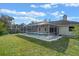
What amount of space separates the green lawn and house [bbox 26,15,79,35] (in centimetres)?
12

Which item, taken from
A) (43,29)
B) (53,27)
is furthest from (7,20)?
(53,27)

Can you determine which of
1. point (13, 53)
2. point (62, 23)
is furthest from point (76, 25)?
point (13, 53)

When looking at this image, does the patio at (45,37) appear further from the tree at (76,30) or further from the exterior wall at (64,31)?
the tree at (76,30)

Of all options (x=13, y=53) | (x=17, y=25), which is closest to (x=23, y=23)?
(x=17, y=25)

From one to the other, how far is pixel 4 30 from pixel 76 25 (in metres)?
0.99

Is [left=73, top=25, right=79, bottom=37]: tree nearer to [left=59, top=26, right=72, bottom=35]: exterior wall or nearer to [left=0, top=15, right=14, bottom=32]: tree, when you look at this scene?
[left=59, top=26, right=72, bottom=35]: exterior wall

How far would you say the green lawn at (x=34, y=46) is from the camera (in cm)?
539

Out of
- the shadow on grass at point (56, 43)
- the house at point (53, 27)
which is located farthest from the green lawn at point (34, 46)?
the house at point (53, 27)

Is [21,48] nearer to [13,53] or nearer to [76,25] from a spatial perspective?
[13,53]

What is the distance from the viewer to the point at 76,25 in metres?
5.39

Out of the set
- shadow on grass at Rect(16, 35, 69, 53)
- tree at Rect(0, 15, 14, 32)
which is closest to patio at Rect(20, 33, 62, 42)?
shadow on grass at Rect(16, 35, 69, 53)

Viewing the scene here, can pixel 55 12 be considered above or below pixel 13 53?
above

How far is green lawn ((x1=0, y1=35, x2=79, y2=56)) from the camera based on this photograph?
17.7ft

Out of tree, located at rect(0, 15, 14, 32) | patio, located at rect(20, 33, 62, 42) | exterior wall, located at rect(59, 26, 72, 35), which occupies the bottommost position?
patio, located at rect(20, 33, 62, 42)
